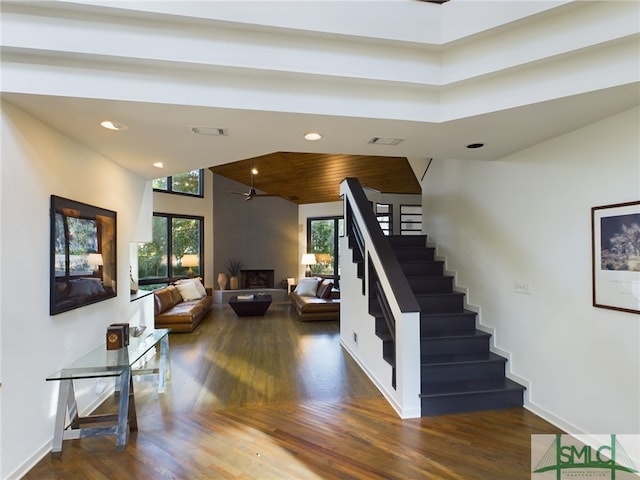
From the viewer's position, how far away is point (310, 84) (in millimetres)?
2203

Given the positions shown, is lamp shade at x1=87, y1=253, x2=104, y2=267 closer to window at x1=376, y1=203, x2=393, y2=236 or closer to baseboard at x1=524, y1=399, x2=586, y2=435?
baseboard at x1=524, y1=399, x2=586, y2=435

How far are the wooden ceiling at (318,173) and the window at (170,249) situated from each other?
5.75ft

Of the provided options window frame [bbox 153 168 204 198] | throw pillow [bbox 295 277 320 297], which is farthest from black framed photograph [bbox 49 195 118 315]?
window frame [bbox 153 168 204 198]

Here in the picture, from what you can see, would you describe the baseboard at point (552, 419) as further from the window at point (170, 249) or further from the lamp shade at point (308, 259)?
the window at point (170, 249)

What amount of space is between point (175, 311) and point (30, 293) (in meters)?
4.13

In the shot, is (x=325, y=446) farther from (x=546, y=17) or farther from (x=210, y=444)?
(x=546, y=17)

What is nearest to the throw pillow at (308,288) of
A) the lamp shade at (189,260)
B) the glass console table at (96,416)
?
the lamp shade at (189,260)

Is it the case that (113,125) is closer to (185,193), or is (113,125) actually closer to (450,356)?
(450,356)

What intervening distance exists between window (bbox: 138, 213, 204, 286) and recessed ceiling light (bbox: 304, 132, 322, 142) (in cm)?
660

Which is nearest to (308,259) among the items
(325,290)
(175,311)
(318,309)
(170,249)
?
(325,290)

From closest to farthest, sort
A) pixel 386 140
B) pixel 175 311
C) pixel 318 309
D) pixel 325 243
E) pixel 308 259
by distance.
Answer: pixel 386 140 → pixel 175 311 → pixel 318 309 → pixel 308 259 → pixel 325 243

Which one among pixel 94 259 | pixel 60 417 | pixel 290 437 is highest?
pixel 94 259

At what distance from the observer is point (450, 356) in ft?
11.1

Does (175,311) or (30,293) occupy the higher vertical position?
(30,293)
